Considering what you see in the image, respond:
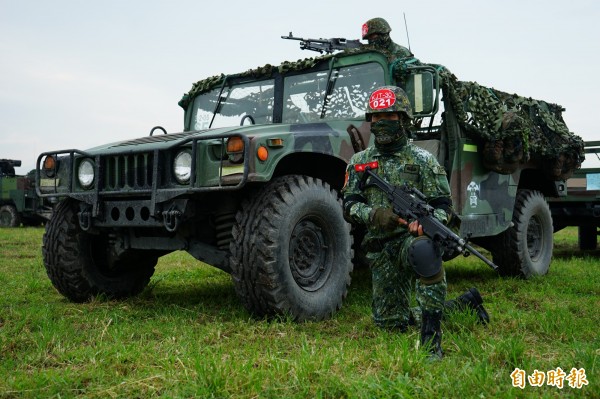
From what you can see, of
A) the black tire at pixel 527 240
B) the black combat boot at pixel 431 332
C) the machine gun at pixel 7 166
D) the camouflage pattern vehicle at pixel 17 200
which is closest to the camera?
the black combat boot at pixel 431 332

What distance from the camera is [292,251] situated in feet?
14.0

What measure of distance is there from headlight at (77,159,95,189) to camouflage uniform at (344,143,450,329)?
194 centimetres

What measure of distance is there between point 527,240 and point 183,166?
169 inches

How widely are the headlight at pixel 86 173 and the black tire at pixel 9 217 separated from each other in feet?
49.8

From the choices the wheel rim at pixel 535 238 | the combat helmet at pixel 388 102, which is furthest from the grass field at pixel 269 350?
the wheel rim at pixel 535 238

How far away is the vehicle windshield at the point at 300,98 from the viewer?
5234 millimetres

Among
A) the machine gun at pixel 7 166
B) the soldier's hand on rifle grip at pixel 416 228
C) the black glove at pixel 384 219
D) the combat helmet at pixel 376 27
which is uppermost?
the combat helmet at pixel 376 27

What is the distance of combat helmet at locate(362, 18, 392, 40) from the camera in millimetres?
5699

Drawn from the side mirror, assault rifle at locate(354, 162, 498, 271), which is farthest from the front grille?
the side mirror

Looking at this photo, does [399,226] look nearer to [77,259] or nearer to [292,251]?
[292,251]

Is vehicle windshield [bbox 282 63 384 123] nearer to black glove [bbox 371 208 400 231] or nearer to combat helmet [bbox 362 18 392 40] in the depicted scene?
combat helmet [bbox 362 18 392 40]

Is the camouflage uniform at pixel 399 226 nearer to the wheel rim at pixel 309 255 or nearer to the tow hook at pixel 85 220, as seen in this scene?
the wheel rim at pixel 309 255

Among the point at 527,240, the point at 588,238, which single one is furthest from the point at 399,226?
the point at 588,238

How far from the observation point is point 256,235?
13.2 feet
